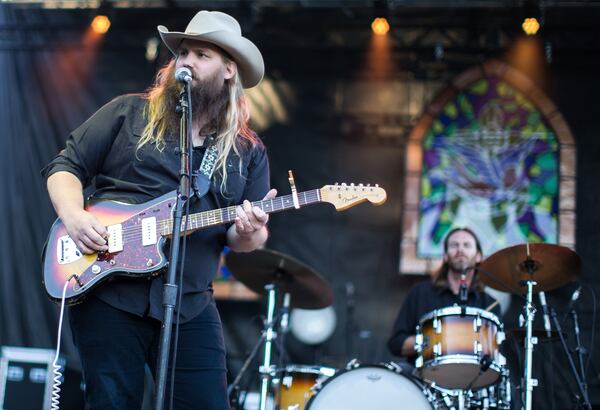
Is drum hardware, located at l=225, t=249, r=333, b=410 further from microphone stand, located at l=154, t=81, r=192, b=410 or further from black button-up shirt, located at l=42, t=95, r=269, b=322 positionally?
microphone stand, located at l=154, t=81, r=192, b=410

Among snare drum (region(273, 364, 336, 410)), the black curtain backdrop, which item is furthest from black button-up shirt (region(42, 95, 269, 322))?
the black curtain backdrop

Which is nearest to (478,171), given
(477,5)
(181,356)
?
(477,5)

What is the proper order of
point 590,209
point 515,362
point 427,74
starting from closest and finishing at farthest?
point 515,362
point 590,209
point 427,74

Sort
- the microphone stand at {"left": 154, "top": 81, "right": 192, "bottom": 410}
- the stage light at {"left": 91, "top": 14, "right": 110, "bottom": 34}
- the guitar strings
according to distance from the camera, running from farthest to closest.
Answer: the stage light at {"left": 91, "top": 14, "right": 110, "bottom": 34} → the guitar strings → the microphone stand at {"left": 154, "top": 81, "right": 192, "bottom": 410}

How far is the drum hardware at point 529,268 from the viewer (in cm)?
600

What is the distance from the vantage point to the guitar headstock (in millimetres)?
3961

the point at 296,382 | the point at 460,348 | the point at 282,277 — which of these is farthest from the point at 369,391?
the point at 282,277

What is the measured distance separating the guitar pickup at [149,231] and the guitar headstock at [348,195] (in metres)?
0.76

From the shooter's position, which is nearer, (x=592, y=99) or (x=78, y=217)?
(x=78, y=217)

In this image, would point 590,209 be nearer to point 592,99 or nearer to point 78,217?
point 592,99

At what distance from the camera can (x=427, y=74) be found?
8.50 metres

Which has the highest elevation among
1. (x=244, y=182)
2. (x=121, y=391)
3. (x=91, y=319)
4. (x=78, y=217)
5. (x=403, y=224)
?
(x=403, y=224)

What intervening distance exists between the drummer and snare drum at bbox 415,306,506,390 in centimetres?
90

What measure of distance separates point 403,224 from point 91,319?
5.01m
